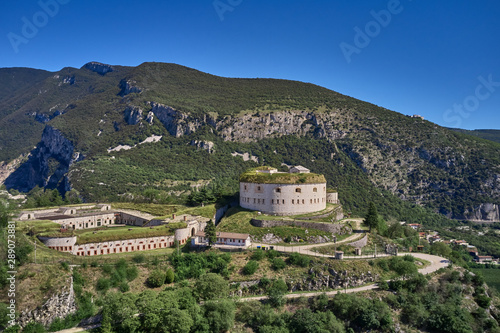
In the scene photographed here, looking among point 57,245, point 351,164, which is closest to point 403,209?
point 351,164

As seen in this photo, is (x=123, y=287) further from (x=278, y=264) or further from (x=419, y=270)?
(x=419, y=270)

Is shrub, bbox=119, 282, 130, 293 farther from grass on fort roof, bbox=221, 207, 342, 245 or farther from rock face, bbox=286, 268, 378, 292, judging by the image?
rock face, bbox=286, 268, 378, 292

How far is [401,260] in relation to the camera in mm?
49969

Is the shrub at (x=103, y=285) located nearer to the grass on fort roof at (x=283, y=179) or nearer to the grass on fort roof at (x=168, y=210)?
the grass on fort roof at (x=168, y=210)

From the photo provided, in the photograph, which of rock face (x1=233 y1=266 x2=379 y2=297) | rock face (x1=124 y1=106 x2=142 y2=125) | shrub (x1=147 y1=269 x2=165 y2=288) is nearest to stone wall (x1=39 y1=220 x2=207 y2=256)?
shrub (x1=147 y1=269 x2=165 y2=288)

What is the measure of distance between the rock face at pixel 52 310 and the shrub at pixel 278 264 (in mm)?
21381

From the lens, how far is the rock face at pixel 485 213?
153875 millimetres

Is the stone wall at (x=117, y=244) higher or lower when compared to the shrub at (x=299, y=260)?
higher

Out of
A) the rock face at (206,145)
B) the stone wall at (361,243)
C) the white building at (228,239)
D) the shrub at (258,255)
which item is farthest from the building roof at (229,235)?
the rock face at (206,145)

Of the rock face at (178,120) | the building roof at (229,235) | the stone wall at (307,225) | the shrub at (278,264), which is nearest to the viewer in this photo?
the shrub at (278,264)

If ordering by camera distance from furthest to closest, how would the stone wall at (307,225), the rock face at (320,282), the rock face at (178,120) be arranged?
the rock face at (178,120) < the stone wall at (307,225) < the rock face at (320,282)

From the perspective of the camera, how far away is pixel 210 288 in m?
41.1

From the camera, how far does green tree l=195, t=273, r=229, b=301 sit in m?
41.0

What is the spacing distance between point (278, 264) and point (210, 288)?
9.26 metres
